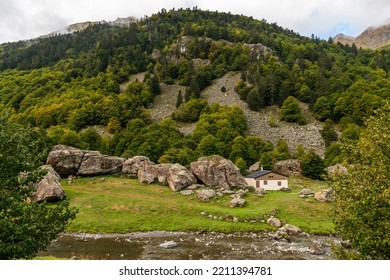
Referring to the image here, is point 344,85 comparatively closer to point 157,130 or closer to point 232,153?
point 232,153

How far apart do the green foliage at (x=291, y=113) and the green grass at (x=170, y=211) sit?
243 ft

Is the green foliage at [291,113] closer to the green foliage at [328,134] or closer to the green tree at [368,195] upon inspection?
the green foliage at [328,134]

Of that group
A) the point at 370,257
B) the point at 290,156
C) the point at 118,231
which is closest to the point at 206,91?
the point at 290,156

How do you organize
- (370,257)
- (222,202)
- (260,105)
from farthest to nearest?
(260,105), (222,202), (370,257)

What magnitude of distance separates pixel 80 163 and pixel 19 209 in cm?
5953

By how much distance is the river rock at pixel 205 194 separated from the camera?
61.4 meters

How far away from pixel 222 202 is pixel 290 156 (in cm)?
5607

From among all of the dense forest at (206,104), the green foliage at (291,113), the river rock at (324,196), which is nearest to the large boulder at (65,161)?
the dense forest at (206,104)

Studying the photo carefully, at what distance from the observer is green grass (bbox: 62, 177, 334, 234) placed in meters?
49.2

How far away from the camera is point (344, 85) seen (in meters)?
156

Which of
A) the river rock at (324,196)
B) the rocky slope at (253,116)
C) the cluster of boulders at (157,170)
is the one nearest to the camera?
the river rock at (324,196)

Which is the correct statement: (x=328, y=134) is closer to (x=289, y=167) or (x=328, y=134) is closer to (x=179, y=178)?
(x=289, y=167)

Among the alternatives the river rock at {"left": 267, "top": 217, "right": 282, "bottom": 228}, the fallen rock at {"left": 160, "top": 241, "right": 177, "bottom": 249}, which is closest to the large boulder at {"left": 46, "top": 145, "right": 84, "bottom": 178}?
the fallen rock at {"left": 160, "top": 241, "right": 177, "bottom": 249}
